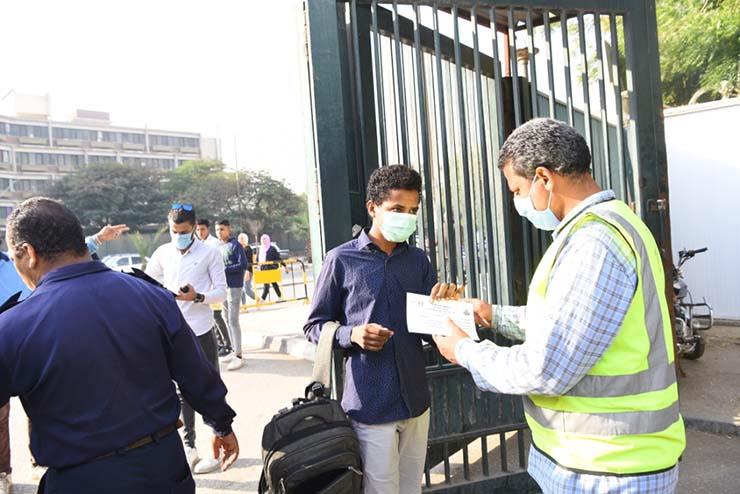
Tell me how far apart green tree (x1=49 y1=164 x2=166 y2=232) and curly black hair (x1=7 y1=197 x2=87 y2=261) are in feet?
177

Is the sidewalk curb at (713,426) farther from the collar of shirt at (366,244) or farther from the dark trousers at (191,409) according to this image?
the dark trousers at (191,409)

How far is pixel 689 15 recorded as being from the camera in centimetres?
1202

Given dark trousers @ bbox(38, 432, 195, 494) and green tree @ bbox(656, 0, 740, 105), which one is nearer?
dark trousers @ bbox(38, 432, 195, 494)

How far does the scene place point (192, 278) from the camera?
4641 mm

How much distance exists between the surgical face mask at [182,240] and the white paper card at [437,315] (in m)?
2.78

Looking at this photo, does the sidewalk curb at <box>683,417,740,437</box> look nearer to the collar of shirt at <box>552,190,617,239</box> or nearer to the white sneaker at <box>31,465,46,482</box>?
the collar of shirt at <box>552,190,617,239</box>

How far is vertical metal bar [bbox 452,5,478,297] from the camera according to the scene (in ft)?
10.7

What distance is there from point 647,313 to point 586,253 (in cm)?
25

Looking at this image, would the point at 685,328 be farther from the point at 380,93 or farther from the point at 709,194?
the point at 380,93

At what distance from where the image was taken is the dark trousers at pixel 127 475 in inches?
74.6

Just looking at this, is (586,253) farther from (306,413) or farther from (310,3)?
(310,3)

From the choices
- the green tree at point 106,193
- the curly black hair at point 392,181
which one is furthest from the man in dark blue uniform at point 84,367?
the green tree at point 106,193

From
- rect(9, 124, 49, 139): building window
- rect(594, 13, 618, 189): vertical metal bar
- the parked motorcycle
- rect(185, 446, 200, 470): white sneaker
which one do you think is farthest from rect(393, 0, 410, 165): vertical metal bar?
rect(9, 124, 49, 139): building window

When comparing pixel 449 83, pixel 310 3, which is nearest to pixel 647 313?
pixel 310 3
